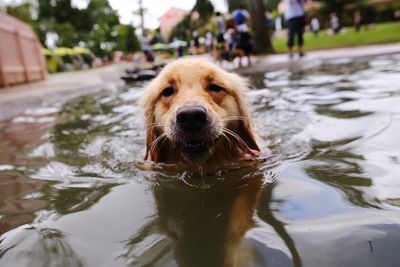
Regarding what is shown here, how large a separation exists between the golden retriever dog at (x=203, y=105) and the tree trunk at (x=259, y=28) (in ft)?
45.2

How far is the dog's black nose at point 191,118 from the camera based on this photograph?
9.05ft

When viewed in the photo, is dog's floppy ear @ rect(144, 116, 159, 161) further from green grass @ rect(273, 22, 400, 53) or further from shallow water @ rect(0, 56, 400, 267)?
green grass @ rect(273, 22, 400, 53)

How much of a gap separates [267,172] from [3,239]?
1685mm

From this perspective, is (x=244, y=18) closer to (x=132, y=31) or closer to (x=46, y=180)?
(x=46, y=180)

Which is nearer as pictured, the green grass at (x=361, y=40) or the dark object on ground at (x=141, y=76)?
the dark object on ground at (x=141, y=76)

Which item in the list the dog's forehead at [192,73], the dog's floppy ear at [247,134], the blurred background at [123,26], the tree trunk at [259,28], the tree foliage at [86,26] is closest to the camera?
the dog's forehead at [192,73]

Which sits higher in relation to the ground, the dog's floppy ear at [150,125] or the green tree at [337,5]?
the green tree at [337,5]

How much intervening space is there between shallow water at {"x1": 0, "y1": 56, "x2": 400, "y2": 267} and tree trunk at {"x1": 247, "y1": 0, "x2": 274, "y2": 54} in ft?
42.0

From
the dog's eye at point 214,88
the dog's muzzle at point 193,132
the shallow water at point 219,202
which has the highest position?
the dog's eye at point 214,88

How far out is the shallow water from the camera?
1.77 meters

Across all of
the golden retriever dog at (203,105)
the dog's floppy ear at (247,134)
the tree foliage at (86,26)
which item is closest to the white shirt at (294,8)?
the golden retriever dog at (203,105)

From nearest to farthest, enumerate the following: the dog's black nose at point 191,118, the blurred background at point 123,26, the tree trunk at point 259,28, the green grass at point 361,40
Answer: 1. the dog's black nose at point 191,118
2. the green grass at point 361,40
3. the tree trunk at point 259,28
4. the blurred background at point 123,26

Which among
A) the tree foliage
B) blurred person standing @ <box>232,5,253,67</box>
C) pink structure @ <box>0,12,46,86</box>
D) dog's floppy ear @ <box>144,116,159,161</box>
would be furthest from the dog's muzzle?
the tree foliage

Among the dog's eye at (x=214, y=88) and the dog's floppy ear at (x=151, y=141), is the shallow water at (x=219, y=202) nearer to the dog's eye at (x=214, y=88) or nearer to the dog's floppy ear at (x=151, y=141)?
the dog's floppy ear at (x=151, y=141)
